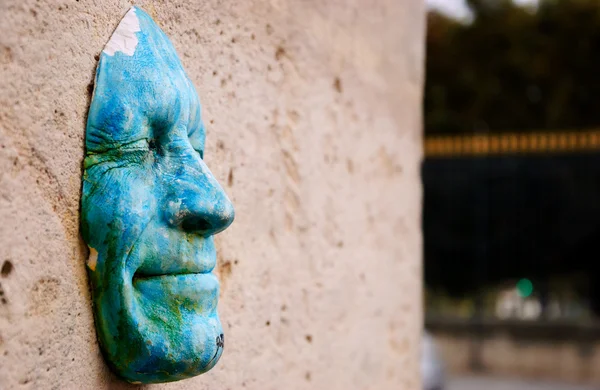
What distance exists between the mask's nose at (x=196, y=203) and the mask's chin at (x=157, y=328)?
7cm

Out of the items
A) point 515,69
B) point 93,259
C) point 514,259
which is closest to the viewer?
point 93,259

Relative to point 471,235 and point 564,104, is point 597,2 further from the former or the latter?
point 471,235

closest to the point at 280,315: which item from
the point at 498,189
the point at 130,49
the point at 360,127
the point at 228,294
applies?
the point at 228,294

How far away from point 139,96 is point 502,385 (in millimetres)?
8074

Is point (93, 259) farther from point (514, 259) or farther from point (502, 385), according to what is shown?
point (514, 259)

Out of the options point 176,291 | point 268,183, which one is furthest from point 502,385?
point 176,291

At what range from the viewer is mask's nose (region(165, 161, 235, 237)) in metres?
0.98

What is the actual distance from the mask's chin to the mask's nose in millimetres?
68

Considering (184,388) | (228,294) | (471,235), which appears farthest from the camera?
(471,235)

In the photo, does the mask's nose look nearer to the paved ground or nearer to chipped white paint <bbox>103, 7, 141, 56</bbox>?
chipped white paint <bbox>103, 7, 141, 56</bbox>

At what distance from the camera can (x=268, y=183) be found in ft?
4.86

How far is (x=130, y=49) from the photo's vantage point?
0.98m

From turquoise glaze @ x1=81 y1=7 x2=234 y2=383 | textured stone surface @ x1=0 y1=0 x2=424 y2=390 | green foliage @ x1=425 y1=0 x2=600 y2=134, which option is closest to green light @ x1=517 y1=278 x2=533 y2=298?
green foliage @ x1=425 y1=0 x2=600 y2=134

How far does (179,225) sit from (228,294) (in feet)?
1.22
